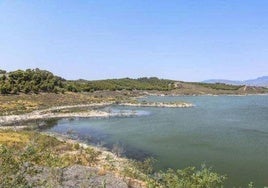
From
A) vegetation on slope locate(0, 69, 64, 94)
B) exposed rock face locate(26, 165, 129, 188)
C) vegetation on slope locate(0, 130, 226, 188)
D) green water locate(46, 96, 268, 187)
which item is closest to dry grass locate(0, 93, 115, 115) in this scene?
vegetation on slope locate(0, 69, 64, 94)

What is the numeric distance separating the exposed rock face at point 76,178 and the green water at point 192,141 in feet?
34.5

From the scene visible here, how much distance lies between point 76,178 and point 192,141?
30020 millimetres

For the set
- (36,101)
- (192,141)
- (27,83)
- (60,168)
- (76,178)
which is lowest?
(192,141)

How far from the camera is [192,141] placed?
55219mm

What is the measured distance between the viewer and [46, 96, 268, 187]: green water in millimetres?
40062

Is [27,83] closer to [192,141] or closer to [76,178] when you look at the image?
[192,141]

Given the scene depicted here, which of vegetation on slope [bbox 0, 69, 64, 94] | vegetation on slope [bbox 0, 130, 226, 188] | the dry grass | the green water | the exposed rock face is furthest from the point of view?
vegetation on slope [bbox 0, 69, 64, 94]

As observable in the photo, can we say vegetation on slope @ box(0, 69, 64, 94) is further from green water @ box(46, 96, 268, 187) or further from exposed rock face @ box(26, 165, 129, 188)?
exposed rock face @ box(26, 165, 129, 188)

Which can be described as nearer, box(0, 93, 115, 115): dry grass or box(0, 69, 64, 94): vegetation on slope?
box(0, 93, 115, 115): dry grass

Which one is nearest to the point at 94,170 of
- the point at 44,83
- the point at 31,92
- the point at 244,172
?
the point at 244,172

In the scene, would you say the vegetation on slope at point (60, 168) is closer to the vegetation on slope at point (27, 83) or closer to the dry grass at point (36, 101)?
the dry grass at point (36, 101)

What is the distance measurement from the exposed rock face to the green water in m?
10.5

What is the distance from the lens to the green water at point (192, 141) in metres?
40.1

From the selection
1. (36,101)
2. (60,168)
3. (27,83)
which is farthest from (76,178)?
(27,83)
